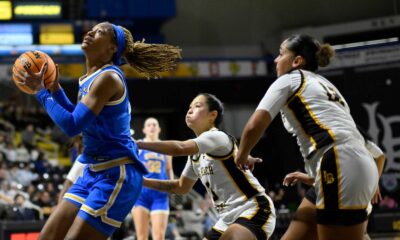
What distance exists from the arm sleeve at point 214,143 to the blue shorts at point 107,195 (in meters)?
0.61

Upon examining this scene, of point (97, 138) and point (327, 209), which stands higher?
point (97, 138)

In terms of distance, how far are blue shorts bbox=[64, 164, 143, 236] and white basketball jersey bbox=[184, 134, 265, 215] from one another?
0.90 metres

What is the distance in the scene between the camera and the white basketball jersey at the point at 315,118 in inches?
179

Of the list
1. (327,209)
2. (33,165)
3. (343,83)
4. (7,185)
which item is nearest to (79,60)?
(33,165)

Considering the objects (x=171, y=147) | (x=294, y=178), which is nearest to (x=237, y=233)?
(x=294, y=178)

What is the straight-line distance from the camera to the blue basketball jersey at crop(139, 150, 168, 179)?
10.8 meters

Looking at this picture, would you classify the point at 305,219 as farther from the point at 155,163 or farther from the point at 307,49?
the point at 155,163

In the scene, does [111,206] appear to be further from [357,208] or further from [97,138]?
[357,208]

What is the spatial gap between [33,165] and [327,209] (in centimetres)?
1430

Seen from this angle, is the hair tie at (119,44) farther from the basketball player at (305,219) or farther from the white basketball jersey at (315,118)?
the basketball player at (305,219)

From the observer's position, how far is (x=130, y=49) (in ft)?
17.1

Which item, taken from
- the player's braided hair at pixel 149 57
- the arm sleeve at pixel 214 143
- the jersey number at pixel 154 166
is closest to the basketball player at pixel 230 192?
the arm sleeve at pixel 214 143

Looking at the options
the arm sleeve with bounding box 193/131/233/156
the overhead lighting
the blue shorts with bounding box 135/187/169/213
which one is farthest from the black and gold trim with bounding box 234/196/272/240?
the overhead lighting

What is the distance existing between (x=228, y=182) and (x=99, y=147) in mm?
1238
